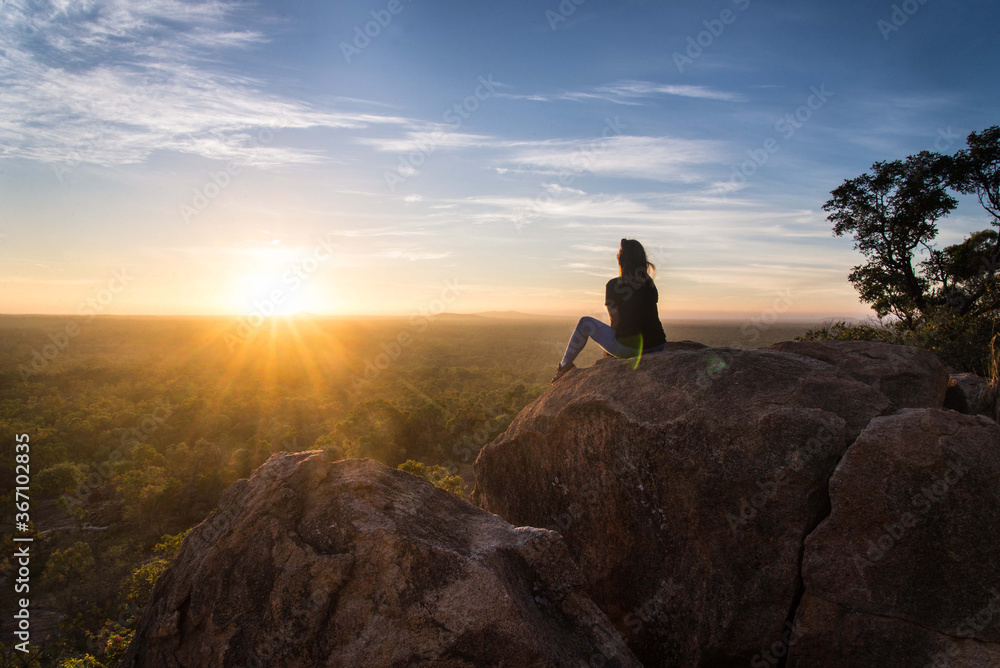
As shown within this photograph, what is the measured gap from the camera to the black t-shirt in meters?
6.38

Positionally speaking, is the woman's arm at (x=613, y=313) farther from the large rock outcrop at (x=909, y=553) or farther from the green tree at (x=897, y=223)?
the green tree at (x=897, y=223)

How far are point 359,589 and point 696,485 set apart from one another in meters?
2.98

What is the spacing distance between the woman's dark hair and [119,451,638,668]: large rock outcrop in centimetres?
355

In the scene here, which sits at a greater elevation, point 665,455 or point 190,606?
point 665,455

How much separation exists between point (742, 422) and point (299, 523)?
3640 mm

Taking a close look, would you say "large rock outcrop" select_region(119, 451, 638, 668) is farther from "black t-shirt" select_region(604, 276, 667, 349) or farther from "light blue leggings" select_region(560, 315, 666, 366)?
"black t-shirt" select_region(604, 276, 667, 349)

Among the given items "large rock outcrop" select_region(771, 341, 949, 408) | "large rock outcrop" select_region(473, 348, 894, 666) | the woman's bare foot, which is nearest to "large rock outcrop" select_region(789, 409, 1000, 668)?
"large rock outcrop" select_region(473, 348, 894, 666)

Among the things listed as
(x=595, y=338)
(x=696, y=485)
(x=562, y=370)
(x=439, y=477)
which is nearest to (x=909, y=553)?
(x=696, y=485)

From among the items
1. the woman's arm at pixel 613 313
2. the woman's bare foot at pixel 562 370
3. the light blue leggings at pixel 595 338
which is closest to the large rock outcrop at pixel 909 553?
the light blue leggings at pixel 595 338

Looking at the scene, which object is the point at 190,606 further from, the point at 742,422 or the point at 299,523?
the point at 742,422

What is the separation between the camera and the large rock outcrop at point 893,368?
19.7 ft

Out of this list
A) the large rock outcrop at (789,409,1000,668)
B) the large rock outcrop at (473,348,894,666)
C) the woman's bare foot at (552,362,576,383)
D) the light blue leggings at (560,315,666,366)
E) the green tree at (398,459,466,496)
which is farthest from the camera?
the green tree at (398,459,466,496)

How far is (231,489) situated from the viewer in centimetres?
417

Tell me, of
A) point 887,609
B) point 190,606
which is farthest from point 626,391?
point 190,606
